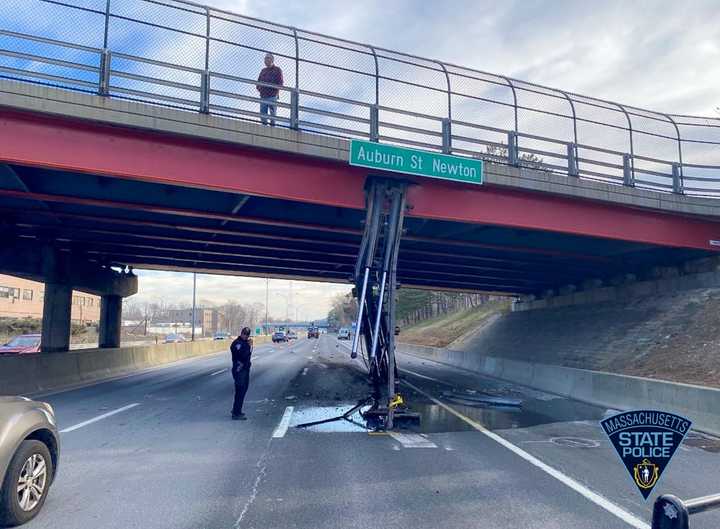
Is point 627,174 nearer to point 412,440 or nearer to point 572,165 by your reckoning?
point 572,165

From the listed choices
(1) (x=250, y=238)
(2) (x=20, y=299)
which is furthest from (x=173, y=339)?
(1) (x=250, y=238)

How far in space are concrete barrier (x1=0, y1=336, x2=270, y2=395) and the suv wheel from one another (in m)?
10.9

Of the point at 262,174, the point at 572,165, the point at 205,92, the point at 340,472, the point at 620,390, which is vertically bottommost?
the point at 340,472

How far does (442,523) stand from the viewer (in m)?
5.51

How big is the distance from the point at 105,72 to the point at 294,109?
13.1ft

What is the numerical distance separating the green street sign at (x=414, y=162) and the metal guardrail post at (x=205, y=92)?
3.22 meters

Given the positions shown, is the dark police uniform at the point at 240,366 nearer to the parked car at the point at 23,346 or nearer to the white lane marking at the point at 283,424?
the white lane marking at the point at 283,424

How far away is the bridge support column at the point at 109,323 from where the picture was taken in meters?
26.6

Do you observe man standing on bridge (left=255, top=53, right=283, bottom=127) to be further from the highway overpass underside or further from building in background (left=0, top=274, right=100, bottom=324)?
building in background (left=0, top=274, right=100, bottom=324)

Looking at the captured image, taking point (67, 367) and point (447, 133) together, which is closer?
point (447, 133)

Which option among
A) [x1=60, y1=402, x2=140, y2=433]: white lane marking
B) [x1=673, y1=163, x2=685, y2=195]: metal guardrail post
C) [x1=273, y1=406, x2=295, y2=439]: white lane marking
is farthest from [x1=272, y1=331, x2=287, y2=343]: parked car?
[x1=273, y1=406, x2=295, y2=439]: white lane marking

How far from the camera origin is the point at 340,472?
748 cm

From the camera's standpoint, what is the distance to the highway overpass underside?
14609mm

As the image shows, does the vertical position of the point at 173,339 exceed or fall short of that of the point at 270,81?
it falls short
